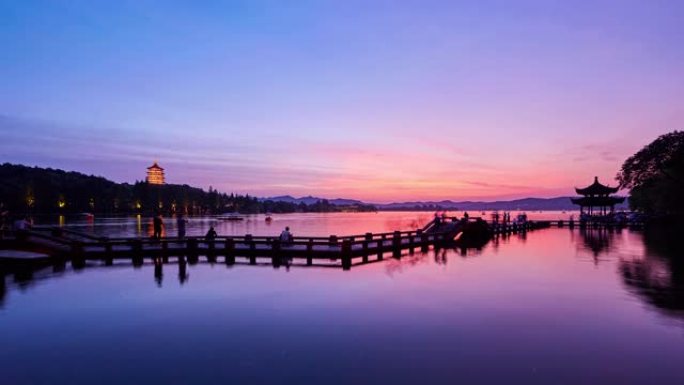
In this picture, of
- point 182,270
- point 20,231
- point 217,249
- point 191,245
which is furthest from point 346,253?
point 20,231

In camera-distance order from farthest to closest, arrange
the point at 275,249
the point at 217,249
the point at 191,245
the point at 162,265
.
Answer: the point at 191,245 → the point at 217,249 → the point at 275,249 → the point at 162,265

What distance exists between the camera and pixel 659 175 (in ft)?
227

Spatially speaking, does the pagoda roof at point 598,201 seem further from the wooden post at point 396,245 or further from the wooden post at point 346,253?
the wooden post at point 346,253

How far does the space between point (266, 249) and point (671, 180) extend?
189 feet

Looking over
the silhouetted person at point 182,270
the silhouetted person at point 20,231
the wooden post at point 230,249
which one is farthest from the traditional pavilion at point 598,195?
the silhouetted person at point 20,231

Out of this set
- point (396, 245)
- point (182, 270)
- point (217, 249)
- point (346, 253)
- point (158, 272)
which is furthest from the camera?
point (396, 245)

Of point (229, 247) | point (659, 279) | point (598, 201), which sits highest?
point (598, 201)

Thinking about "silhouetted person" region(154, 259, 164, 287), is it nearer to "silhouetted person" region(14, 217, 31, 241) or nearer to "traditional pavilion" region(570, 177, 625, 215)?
"silhouetted person" region(14, 217, 31, 241)

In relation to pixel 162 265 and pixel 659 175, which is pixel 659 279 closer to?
pixel 162 265

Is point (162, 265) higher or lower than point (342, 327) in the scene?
higher

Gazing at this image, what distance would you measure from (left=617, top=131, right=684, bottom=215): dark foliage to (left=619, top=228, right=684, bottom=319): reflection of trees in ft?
119

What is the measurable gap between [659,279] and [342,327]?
1469cm

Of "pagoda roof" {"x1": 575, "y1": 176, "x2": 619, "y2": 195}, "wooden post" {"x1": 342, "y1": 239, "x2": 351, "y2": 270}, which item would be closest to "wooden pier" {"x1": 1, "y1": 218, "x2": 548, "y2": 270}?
"wooden post" {"x1": 342, "y1": 239, "x2": 351, "y2": 270}

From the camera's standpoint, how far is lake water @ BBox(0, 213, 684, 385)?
30.4 ft
